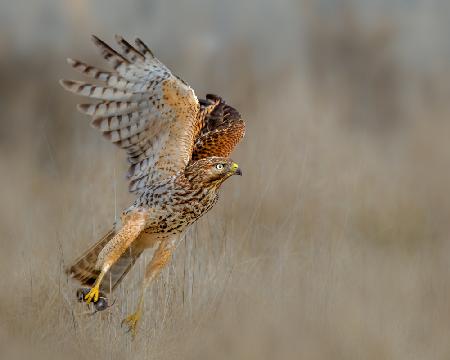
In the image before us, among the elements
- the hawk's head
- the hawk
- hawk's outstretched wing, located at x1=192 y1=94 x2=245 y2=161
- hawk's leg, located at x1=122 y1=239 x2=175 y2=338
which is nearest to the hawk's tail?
the hawk

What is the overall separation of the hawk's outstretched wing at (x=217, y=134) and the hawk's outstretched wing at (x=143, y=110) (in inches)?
9.9

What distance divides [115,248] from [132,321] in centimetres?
45

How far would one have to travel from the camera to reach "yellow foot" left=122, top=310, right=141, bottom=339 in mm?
5828

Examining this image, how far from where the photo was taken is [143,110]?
19.6 feet

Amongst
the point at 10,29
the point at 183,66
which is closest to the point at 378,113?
the point at 183,66

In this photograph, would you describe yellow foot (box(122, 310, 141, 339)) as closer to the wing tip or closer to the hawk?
the hawk

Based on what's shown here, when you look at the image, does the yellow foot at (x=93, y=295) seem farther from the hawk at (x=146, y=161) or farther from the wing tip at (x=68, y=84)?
the wing tip at (x=68, y=84)

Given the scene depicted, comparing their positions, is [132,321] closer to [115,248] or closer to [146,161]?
[115,248]

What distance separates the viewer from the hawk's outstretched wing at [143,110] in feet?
19.1

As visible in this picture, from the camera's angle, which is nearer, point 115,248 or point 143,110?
point 115,248

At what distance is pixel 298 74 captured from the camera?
12.8 meters

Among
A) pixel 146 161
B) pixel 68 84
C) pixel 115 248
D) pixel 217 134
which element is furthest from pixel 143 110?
pixel 115 248

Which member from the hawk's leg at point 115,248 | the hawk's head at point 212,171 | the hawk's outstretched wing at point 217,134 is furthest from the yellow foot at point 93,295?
the hawk's outstretched wing at point 217,134

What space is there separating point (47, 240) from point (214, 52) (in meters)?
6.40
